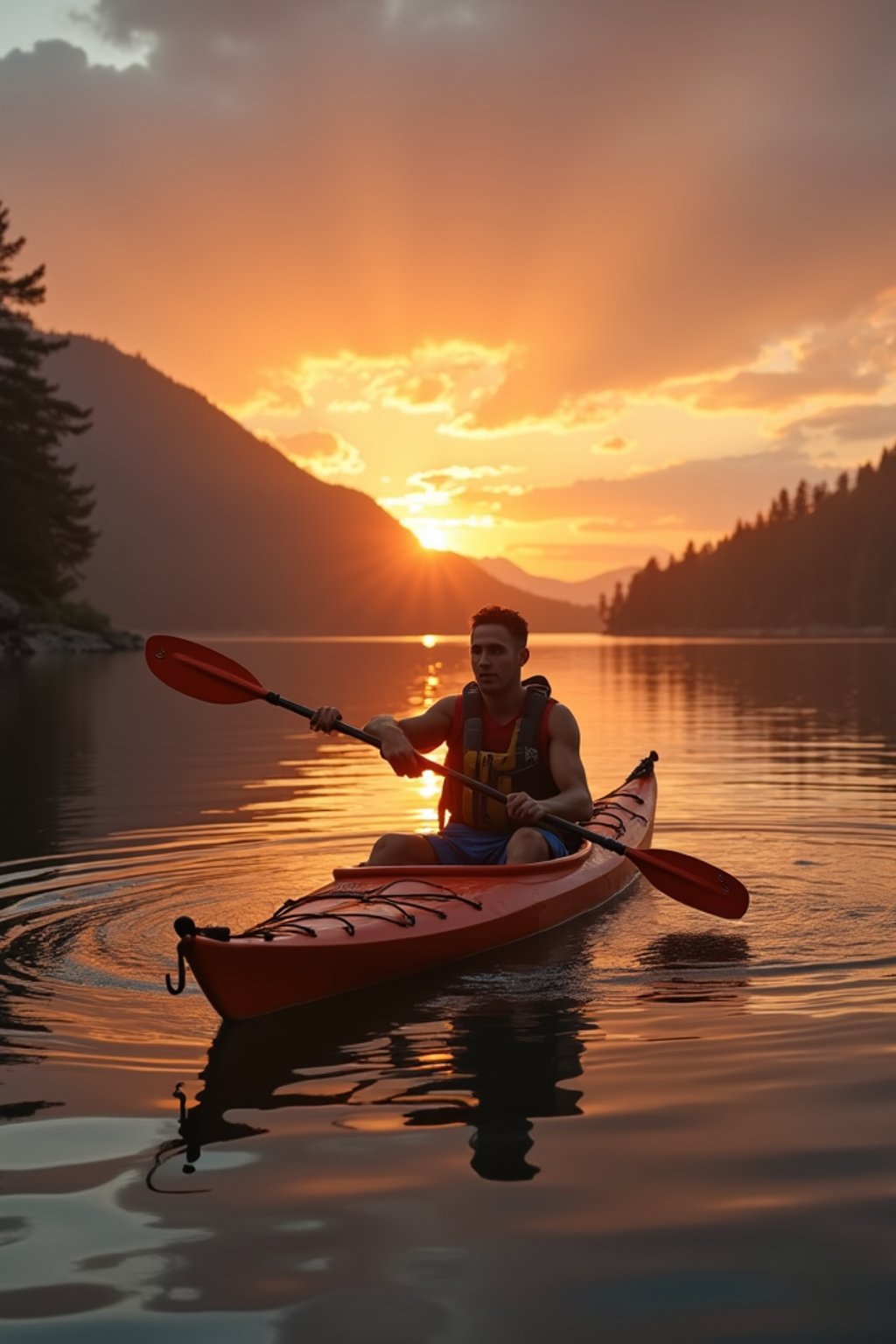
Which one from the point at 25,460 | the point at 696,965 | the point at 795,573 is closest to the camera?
the point at 696,965

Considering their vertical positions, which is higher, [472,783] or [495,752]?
[495,752]

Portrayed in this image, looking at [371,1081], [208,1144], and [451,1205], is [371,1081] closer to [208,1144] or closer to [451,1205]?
[208,1144]

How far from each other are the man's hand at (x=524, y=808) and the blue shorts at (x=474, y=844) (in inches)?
15.8

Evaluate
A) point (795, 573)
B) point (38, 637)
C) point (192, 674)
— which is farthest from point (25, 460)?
point (795, 573)

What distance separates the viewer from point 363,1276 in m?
3.38

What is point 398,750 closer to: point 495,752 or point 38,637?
point 495,752

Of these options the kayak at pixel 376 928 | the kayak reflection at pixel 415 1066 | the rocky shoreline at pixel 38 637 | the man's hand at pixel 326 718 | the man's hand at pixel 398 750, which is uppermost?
the rocky shoreline at pixel 38 637

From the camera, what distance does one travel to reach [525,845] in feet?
25.0

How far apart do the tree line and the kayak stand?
133101 millimetres

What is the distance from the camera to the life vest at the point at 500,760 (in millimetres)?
7691

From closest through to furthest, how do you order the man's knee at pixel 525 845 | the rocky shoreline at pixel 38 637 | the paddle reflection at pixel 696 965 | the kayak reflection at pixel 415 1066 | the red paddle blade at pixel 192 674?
the kayak reflection at pixel 415 1066
the paddle reflection at pixel 696 965
the man's knee at pixel 525 845
the red paddle blade at pixel 192 674
the rocky shoreline at pixel 38 637

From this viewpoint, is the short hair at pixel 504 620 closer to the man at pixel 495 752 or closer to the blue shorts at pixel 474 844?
the man at pixel 495 752

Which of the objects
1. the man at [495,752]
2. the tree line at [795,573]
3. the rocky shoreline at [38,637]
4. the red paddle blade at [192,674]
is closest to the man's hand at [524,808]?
the man at [495,752]

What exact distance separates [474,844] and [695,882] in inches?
50.0
